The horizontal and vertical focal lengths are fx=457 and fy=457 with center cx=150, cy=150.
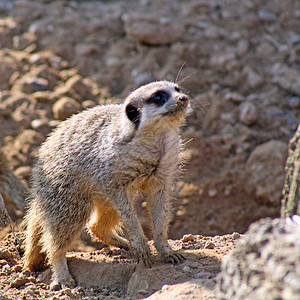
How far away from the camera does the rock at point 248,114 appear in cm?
563

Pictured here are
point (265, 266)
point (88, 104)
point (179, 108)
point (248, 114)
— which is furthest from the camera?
point (88, 104)

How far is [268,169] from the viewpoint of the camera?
527 centimetres

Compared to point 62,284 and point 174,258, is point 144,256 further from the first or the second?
point 62,284

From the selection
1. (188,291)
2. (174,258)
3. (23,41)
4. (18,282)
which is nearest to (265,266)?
(188,291)

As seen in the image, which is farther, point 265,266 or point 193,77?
point 193,77

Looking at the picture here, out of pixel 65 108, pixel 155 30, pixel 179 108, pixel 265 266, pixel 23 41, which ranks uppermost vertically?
pixel 265 266

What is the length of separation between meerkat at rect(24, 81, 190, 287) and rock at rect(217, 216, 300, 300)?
4.68 feet

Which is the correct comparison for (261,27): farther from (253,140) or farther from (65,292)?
(65,292)

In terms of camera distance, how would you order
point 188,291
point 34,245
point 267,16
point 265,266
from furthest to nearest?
point 267,16, point 34,245, point 188,291, point 265,266

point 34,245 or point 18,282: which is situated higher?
point 18,282

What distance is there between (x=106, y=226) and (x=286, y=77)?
10.6 feet

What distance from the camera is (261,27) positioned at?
654 cm

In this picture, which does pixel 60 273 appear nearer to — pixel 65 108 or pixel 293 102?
pixel 65 108

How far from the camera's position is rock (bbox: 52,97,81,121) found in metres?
5.79
